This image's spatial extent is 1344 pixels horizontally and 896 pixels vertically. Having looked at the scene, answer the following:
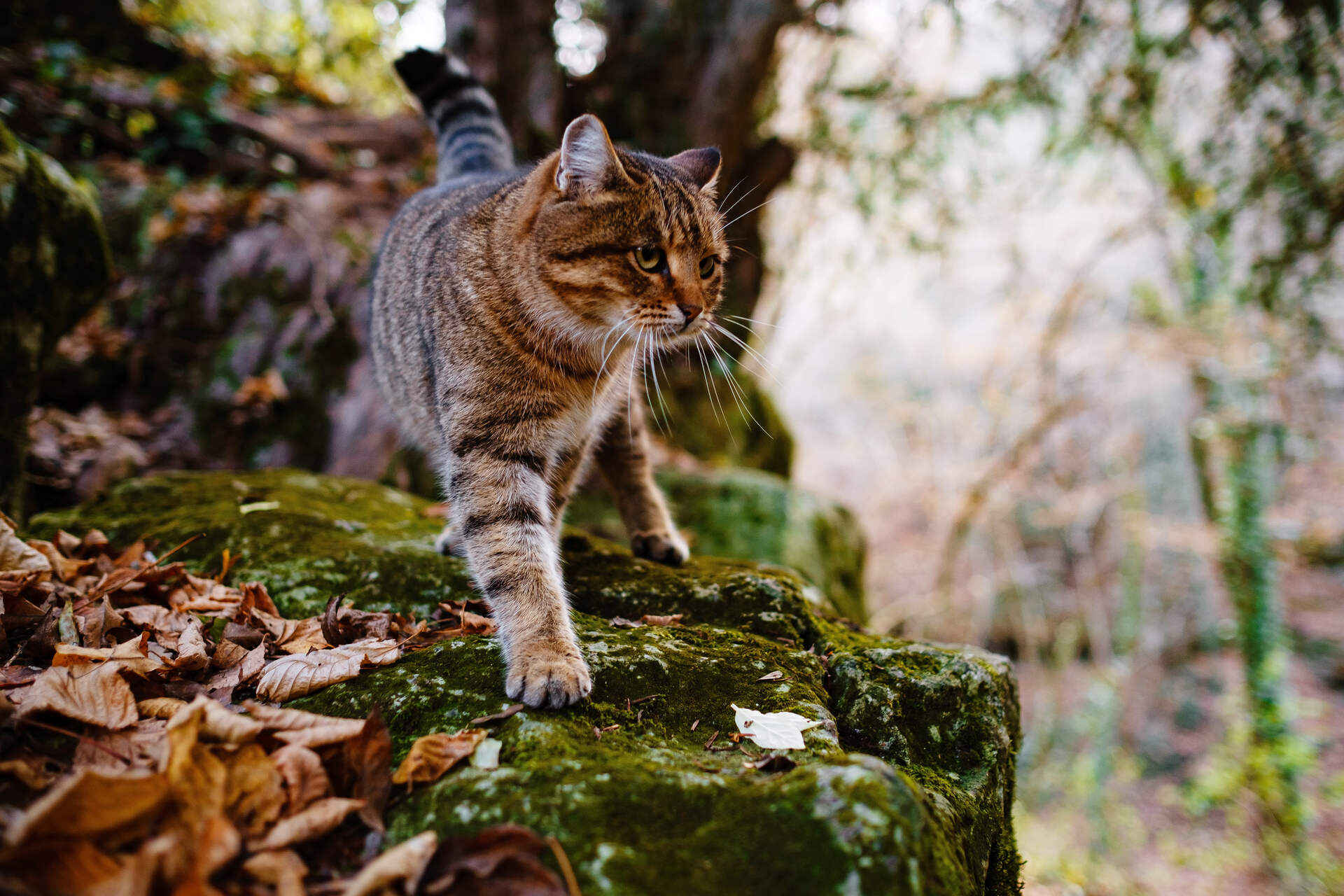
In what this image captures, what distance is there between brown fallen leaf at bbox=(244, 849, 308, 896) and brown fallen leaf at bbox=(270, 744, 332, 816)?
0.40 feet

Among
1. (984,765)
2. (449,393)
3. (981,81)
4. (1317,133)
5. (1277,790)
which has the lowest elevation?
(1277,790)

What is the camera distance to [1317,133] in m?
5.36

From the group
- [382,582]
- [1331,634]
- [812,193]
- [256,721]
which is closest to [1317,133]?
[812,193]

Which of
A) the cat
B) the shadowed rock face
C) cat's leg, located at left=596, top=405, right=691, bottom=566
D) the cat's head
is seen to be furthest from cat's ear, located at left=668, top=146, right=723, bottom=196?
the shadowed rock face

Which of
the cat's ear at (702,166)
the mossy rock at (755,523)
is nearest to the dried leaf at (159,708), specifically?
the cat's ear at (702,166)

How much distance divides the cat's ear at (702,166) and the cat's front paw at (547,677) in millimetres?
1790

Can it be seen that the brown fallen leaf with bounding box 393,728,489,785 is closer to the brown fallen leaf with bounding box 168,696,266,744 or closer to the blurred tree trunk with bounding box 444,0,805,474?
the brown fallen leaf with bounding box 168,696,266,744

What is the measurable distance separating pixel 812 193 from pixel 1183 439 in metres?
7.00

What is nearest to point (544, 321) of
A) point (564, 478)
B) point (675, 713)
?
point (564, 478)

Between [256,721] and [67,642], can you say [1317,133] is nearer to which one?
[256,721]

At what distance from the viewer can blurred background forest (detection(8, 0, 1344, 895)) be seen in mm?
5129

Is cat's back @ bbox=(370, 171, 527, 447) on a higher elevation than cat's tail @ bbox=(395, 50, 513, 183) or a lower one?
lower

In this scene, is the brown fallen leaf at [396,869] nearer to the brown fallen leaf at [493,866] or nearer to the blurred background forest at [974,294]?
the brown fallen leaf at [493,866]

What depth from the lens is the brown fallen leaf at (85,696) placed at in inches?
57.5
